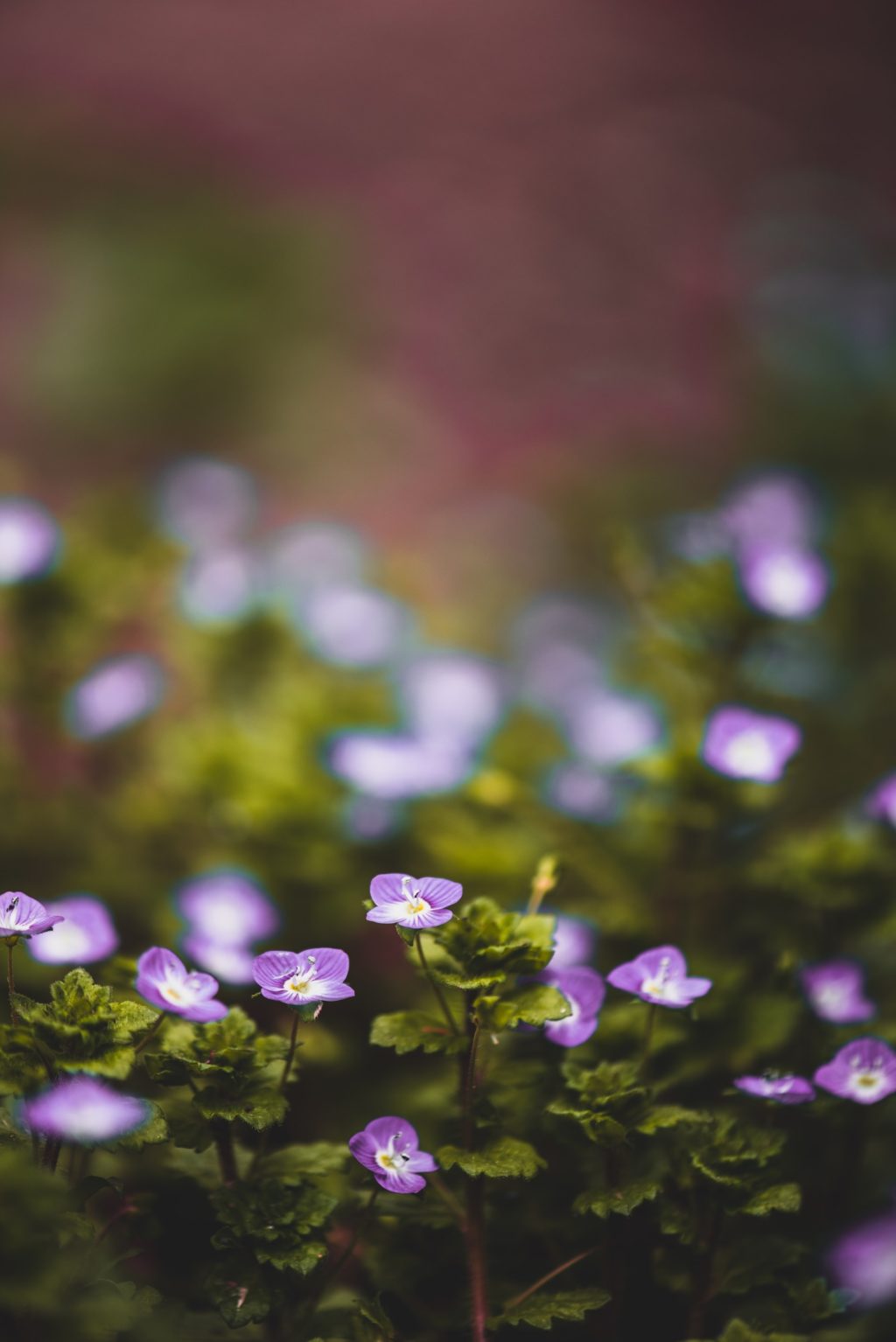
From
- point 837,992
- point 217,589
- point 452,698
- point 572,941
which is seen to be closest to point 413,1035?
point 572,941

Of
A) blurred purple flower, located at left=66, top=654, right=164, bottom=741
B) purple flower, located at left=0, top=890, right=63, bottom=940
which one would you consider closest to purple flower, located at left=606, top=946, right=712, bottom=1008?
purple flower, located at left=0, top=890, right=63, bottom=940

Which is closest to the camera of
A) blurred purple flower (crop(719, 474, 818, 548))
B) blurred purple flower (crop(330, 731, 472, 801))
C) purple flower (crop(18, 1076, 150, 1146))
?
purple flower (crop(18, 1076, 150, 1146))

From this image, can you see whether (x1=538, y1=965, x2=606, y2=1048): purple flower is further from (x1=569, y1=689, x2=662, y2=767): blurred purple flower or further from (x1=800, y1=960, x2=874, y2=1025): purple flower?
(x1=569, y1=689, x2=662, y2=767): blurred purple flower

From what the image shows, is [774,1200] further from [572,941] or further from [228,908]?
[228,908]

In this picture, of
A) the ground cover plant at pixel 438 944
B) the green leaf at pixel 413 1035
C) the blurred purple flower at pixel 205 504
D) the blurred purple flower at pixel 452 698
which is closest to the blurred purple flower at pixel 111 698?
the ground cover plant at pixel 438 944

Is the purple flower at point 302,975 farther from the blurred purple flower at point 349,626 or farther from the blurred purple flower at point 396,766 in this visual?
the blurred purple flower at point 349,626

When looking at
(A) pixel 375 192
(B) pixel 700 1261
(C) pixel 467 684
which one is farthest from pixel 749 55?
(B) pixel 700 1261
